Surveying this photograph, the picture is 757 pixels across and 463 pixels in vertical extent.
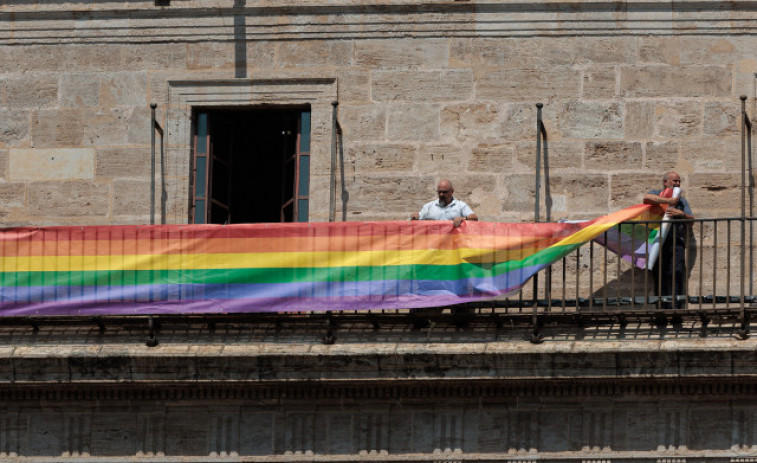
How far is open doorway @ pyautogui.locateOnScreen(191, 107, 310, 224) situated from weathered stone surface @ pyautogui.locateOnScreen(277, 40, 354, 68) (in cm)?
48

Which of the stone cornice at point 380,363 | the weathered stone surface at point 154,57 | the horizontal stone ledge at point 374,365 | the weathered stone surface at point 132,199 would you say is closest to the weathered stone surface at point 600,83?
the stone cornice at point 380,363

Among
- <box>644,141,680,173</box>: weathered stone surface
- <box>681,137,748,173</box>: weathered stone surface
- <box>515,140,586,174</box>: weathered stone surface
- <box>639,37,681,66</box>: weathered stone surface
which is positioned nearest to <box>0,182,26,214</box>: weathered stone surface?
<box>515,140,586,174</box>: weathered stone surface

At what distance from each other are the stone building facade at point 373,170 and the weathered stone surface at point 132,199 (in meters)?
0.02

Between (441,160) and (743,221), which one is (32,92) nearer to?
(441,160)

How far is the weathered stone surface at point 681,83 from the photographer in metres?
21.9

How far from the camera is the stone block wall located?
21766 mm

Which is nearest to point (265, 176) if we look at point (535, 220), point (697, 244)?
point (535, 220)

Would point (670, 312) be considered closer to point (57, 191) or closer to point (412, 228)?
point (412, 228)

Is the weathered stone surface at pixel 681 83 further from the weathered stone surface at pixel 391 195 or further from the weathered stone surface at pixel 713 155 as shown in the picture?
the weathered stone surface at pixel 391 195

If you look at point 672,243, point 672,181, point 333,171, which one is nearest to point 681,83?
point 672,181

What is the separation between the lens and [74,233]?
21.0 metres

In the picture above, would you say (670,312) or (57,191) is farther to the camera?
(57,191)

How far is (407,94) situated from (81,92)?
11.1 ft

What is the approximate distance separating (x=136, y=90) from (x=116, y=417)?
3.79 meters
